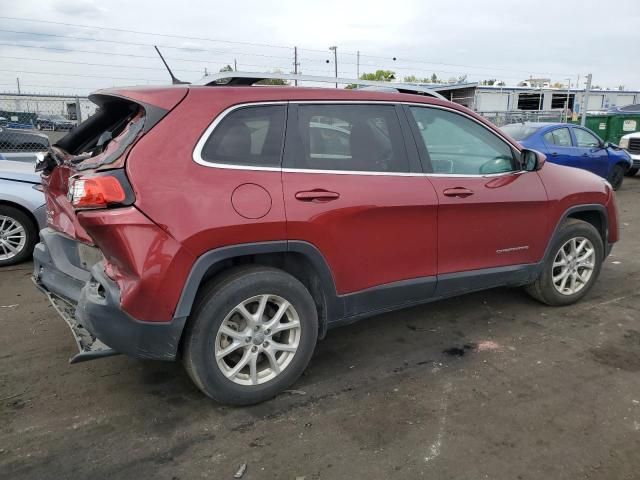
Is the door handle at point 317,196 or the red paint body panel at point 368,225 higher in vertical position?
the door handle at point 317,196

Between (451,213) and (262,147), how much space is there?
1430 mm

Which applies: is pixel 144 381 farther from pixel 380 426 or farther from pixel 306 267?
pixel 380 426

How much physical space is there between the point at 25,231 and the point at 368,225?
14.9 ft

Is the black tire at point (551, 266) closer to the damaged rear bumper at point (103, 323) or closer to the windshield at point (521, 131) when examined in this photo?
the damaged rear bumper at point (103, 323)

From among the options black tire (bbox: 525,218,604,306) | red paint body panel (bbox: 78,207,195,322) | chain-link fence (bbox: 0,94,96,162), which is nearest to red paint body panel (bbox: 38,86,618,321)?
red paint body panel (bbox: 78,207,195,322)

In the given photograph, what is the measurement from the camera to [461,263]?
3.84 m

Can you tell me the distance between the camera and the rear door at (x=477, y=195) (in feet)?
12.0

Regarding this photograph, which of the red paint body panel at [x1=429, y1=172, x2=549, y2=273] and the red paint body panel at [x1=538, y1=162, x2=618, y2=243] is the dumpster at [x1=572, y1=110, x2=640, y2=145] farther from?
the red paint body panel at [x1=429, y1=172, x2=549, y2=273]

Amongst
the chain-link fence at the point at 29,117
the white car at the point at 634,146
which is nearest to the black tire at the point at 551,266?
the chain-link fence at the point at 29,117

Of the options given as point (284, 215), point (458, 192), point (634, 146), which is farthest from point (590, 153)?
point (284, 215)

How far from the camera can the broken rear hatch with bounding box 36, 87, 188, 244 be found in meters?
2.81

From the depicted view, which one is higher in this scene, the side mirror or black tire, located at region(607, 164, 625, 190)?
the side mirror

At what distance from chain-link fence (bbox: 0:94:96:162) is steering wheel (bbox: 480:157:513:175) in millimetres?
3804

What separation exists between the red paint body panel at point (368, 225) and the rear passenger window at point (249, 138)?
0.19 meters
